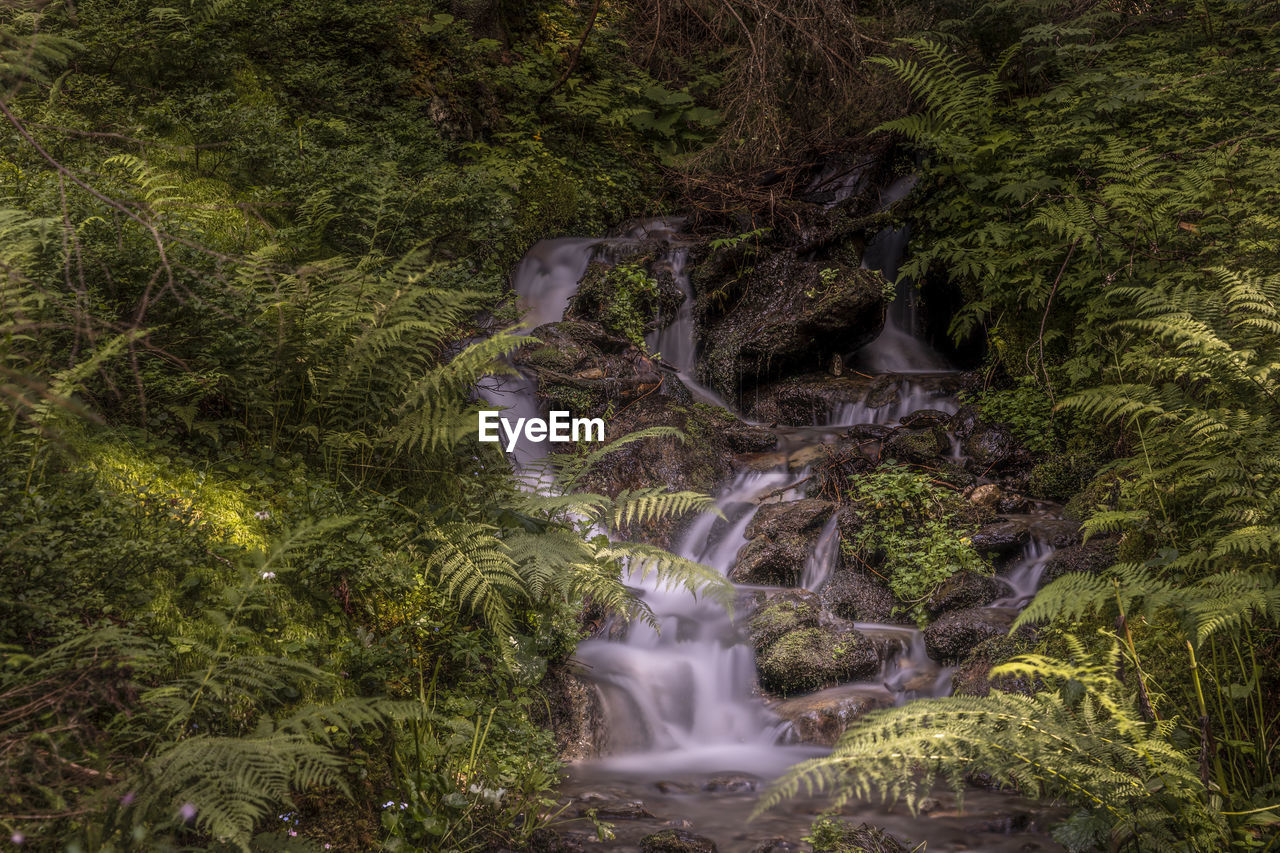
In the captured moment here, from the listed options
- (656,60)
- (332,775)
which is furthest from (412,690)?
(656,60)

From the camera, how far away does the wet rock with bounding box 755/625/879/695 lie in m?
5.60

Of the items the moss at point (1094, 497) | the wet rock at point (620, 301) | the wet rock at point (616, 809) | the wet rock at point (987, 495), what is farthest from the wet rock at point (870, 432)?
the wet rock at point (616, 809)

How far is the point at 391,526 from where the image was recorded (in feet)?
12.8

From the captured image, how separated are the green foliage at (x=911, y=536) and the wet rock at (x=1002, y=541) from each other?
0.08m

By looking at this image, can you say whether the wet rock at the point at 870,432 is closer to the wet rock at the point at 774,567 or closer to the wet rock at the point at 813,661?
the wet rock at the point at 774,567

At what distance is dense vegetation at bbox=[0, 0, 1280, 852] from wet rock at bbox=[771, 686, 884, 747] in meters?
0.60

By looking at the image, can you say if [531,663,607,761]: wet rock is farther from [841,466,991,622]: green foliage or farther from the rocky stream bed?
[841,466,991,622]: green foliage

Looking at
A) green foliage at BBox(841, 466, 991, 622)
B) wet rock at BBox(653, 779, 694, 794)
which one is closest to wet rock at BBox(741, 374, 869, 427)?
green foliage at BBox(841, 466, 991, 622)

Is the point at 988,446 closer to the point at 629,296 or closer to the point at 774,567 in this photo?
the point at 774,567

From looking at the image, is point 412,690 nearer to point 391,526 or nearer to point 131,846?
point 391,526

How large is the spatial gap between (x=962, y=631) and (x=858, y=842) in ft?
8.24

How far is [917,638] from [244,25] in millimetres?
9270

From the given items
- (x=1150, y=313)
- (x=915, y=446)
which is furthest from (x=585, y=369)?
(x=1150, y=313)

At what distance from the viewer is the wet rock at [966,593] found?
5.95m
